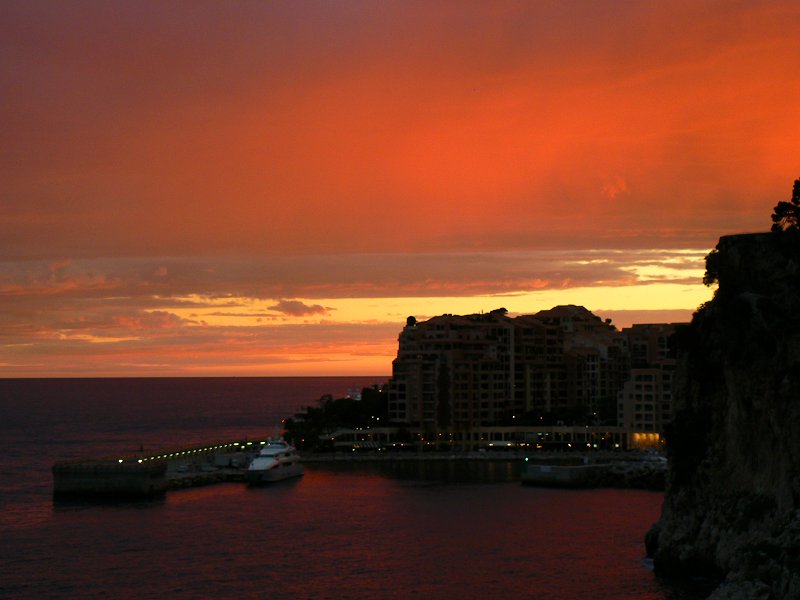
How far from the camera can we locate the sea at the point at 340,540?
4647 centimetres

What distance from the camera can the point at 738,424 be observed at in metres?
43.1

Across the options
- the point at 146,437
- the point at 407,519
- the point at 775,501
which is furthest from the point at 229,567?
the point at 146,437

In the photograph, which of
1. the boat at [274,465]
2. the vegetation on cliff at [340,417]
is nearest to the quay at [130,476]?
the boat at [274,465]

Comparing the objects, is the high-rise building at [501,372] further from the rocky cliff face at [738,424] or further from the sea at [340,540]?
the rocky cliff face at [738,424]

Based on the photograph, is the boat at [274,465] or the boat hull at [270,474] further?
the boat at [274,465]

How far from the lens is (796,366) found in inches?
1572

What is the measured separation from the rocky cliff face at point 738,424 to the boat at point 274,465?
40.7 meters

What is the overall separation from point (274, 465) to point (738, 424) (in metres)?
48.6

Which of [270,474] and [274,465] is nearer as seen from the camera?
[270,474]

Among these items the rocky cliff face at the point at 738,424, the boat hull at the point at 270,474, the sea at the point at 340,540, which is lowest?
the sea at the point at 340,540

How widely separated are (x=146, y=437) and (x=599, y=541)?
94889 mm

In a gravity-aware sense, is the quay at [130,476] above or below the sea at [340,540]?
above

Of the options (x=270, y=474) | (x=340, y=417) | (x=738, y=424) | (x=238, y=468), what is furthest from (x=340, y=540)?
(x=340, y=417)

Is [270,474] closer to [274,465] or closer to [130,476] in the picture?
[274,465]
